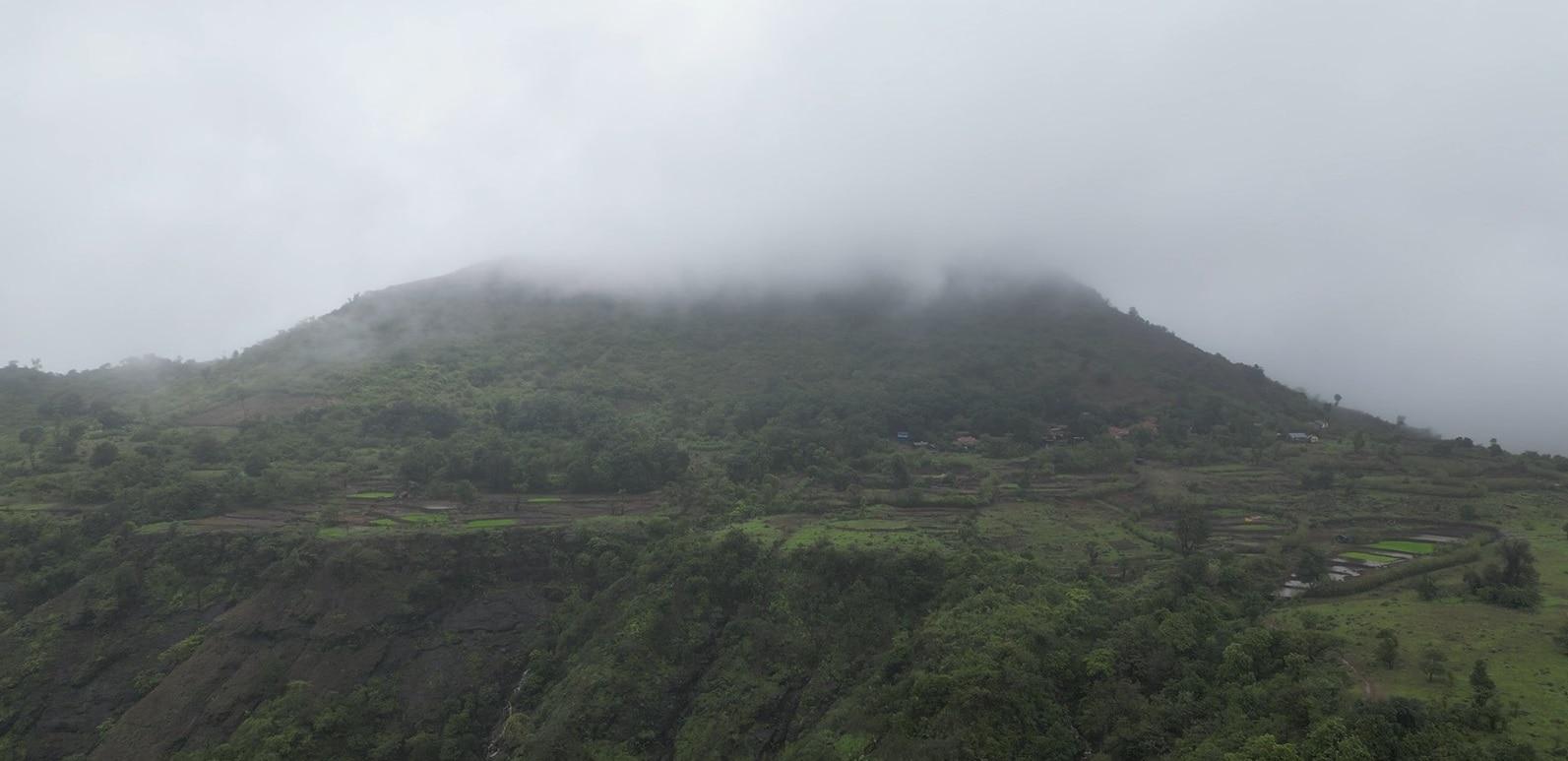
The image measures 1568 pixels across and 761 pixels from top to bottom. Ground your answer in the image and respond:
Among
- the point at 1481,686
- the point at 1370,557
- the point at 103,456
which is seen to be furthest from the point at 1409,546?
the point at 103,456

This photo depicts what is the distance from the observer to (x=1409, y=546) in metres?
39.8

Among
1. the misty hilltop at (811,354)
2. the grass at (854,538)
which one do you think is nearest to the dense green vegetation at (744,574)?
the grass at (854,538)

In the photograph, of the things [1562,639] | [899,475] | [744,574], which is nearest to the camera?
[1562,639]

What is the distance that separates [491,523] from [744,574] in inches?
652

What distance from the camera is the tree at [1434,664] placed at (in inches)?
904

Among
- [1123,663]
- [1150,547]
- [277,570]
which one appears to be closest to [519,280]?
[277,570]

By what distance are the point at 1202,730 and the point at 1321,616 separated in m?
9.88

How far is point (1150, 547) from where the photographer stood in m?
42.6

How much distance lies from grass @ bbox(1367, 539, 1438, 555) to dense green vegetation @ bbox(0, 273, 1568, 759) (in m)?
0.32

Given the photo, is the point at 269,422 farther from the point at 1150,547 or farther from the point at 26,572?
the point at 1150,547

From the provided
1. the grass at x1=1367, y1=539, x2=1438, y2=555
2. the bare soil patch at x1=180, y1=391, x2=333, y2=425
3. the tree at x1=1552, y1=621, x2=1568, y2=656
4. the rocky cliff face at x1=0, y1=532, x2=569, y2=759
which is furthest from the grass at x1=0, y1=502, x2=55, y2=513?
the grass at x1=1367, y1=539, x2=1438, y2=555

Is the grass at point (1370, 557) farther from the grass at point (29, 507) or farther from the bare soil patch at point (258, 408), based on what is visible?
the bare soil patch at point (258, 408)

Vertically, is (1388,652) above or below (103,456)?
above

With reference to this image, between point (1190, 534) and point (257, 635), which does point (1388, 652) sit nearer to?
point (1190, 534)
